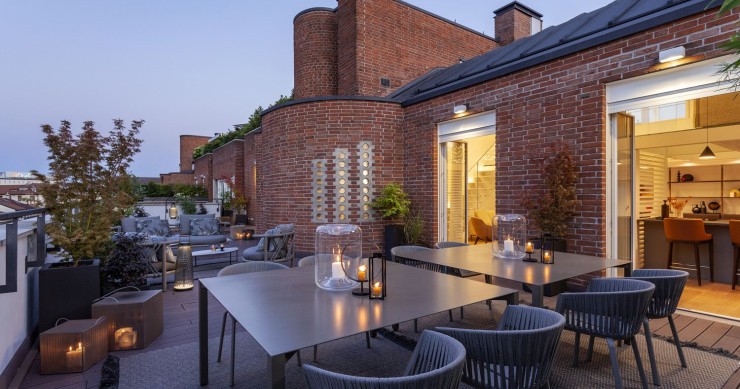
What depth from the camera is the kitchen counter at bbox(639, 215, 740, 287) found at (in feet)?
16.7

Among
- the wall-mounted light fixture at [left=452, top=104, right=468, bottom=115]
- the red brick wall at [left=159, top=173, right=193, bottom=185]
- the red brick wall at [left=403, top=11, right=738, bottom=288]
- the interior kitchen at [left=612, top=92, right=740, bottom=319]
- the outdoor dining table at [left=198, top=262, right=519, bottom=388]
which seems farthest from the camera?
the red brick wall at [left=159, top=173, right=193, bottom=185]

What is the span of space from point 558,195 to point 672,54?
68.7 inches

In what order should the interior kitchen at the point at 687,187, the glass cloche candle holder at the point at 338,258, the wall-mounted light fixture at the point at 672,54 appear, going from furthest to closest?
1. the interior kitchen at the point at 687,187
2. the wall-mounted light fixture at the point at 672,54
3. the glass cloche candle holder at the point at 338,258

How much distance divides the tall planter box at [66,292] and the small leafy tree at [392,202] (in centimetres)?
459

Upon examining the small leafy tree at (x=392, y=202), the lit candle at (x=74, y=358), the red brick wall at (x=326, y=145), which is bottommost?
the lit candle at (x=74, y=358)

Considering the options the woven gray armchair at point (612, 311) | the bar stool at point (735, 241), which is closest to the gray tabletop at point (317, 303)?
the woven gray armchair at point (612, 311)

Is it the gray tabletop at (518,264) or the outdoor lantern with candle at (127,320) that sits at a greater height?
the gray tabletop at (518,264)

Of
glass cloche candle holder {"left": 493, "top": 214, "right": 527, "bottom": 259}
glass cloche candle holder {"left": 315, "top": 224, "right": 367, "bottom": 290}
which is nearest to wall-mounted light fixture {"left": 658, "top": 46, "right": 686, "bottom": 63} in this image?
glass cloche candle holder {"left": 493, "top": 214, "right": 527, "bottom": 259}

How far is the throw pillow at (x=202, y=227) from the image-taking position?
8.62 m

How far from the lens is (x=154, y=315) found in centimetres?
345

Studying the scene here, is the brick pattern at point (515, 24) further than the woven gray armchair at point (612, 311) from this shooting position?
Yes

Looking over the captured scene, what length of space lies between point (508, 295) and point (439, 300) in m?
0.42

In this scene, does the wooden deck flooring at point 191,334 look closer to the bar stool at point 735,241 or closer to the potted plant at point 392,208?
the bar stool at point 735,241

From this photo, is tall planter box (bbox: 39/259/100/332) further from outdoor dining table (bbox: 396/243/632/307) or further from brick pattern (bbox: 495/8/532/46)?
brick pattern (bbox: 495/8/532/46)
